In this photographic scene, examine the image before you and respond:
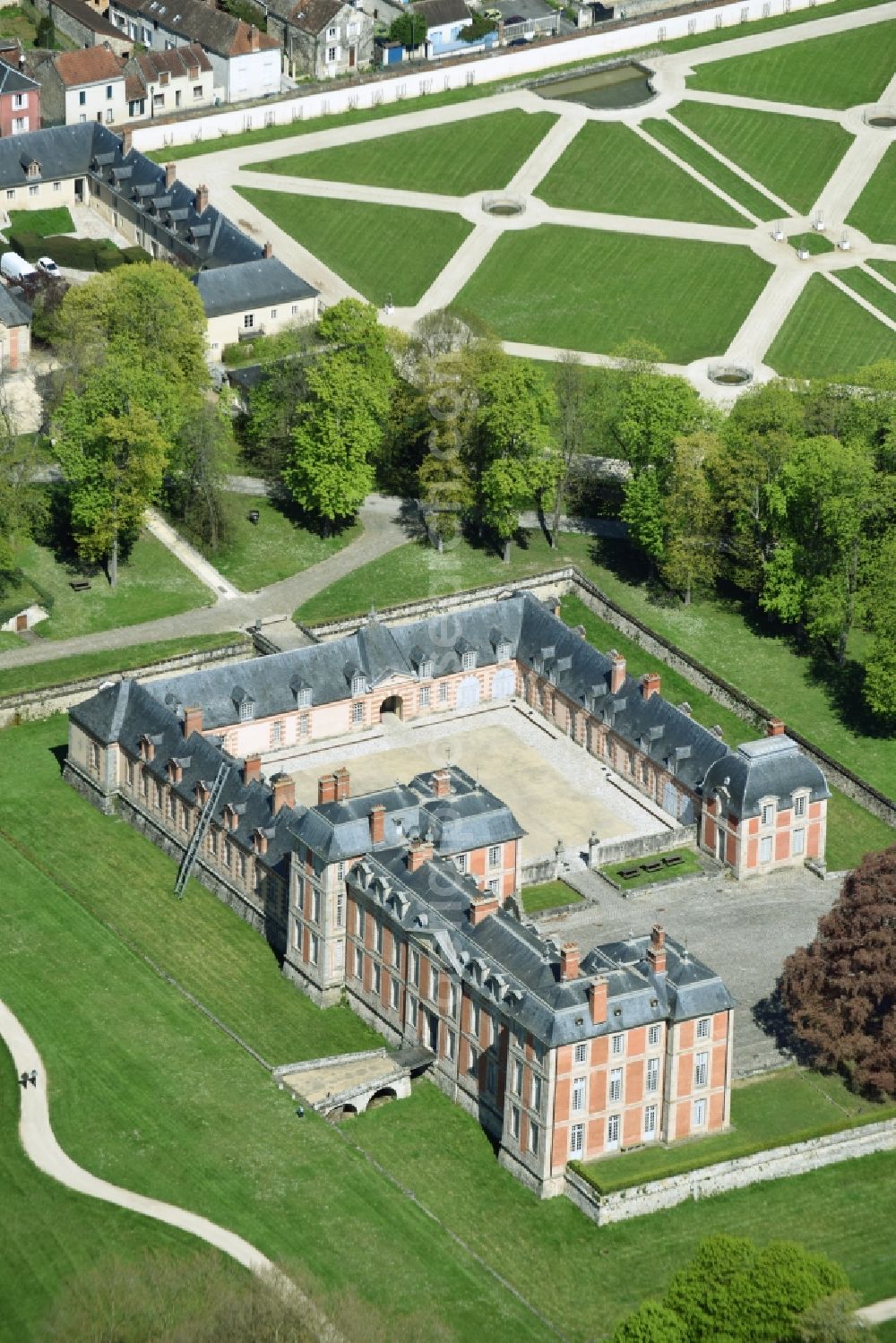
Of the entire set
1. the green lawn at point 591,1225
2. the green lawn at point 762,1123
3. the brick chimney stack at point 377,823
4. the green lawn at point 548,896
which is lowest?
the green lawn at point 591,1225

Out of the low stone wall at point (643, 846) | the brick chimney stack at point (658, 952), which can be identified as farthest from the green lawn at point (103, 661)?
the brick chimney stack at point (658, 952)

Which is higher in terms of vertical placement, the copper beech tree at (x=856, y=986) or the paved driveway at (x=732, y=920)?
the copper beech tree at (x=856, y=986)

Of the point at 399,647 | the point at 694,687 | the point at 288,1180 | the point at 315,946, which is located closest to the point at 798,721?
the point at 694,687

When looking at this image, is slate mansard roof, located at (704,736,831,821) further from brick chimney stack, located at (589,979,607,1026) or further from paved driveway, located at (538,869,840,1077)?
brick chimney stack, located at (589,979,607,1026)

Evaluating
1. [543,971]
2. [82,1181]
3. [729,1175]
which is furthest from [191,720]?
[729,1175]

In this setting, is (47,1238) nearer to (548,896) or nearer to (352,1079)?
(352,1079)

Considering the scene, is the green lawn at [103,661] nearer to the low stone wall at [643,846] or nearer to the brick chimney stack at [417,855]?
the low stone wall at [643,846]
